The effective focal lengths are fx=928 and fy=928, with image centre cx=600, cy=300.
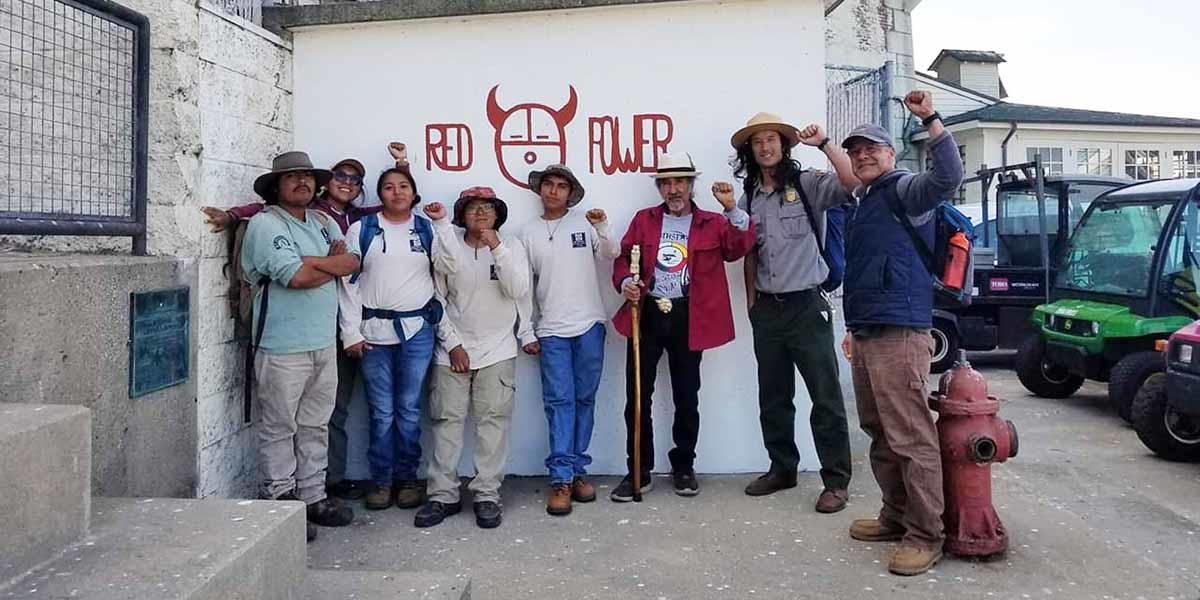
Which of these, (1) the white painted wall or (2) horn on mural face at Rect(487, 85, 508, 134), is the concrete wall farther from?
(2) horn on mural face at Rect(487, 85, 508, 134)

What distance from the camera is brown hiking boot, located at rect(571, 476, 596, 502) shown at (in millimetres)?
5156

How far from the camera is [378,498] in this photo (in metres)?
5.09

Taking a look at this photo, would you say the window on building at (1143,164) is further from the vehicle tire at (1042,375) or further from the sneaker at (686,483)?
the sneaker at (686,483)

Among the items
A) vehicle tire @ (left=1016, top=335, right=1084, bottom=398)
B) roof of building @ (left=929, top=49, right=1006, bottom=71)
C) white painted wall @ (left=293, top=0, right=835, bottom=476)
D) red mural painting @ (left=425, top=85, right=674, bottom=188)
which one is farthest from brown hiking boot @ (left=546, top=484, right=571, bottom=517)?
roof of building @ (left=929, top=49, right=1006, bottom=71)

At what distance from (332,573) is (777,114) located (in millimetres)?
3563

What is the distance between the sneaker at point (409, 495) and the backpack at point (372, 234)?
1.19 metres

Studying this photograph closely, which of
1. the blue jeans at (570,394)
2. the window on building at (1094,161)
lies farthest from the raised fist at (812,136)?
the window on building at (1094,161)

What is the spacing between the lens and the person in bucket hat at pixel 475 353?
4.92 metres

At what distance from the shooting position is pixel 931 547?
4.10m

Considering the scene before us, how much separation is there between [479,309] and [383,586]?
2018mm

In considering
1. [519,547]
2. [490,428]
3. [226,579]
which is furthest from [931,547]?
A: [226,579]

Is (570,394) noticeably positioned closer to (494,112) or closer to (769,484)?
(769,484)

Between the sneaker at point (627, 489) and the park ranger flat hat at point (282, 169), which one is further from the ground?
the park ranger flat hat at point (282, 169)

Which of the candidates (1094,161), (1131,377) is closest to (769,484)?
(1131,377)
